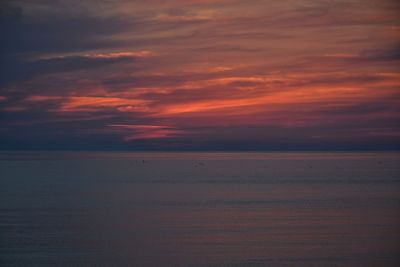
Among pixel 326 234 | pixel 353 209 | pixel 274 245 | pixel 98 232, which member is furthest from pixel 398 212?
pixel 98 232

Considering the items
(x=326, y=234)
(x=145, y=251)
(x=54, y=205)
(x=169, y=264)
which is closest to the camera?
(x=169, y=264)

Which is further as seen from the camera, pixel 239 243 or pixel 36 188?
pixel 36 188

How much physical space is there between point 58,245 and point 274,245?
749cm

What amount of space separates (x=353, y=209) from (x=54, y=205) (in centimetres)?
1668

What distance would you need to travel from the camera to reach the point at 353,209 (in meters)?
31.7

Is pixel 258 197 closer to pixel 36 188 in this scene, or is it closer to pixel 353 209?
pixel 353 209

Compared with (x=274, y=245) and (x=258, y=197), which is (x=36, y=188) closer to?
(x=258, y=197)

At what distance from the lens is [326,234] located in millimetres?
22719

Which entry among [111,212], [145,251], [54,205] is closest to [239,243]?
[145,251]

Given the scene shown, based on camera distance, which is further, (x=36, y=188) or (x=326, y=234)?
(x=36, y=188)

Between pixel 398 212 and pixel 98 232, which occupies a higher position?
pixel 98 232

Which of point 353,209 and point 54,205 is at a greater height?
point 54,205

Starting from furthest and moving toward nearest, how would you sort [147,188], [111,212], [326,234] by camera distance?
[147,188], [111,212], [326,234]

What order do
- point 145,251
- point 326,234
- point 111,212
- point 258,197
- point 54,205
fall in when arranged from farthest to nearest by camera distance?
1. point 258,197
2. point 54,205
3. point 111,212
4. point 326,234
5. point 145,251
